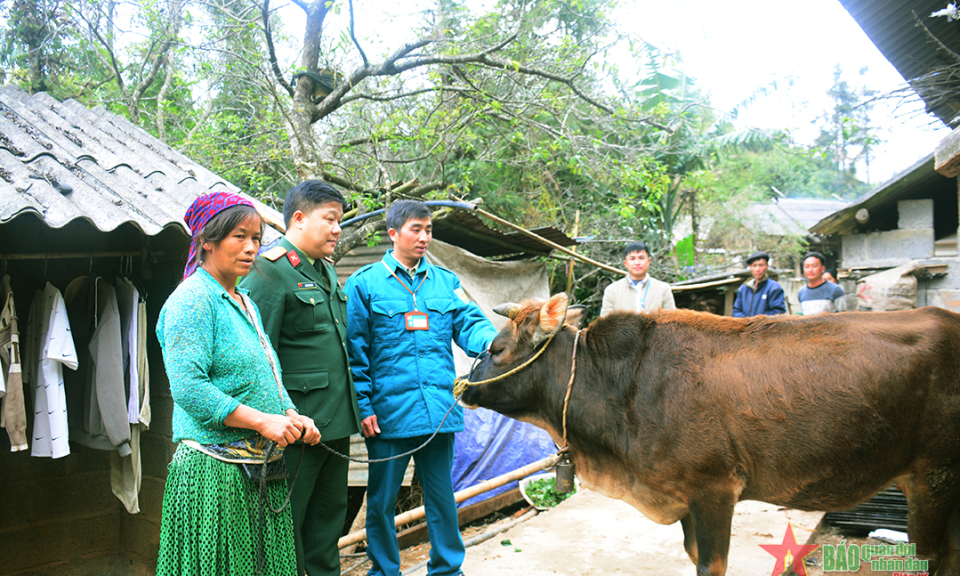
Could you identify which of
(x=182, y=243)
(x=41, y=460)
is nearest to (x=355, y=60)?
(x=182, y=243)

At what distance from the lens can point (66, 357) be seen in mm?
3609

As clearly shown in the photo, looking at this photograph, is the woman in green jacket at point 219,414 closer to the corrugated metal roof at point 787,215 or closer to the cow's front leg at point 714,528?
the cow's front leg at point 714,528

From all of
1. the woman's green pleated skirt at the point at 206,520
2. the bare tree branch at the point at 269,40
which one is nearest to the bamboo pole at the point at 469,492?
the woman's green pleated skirt at the point at 206,520

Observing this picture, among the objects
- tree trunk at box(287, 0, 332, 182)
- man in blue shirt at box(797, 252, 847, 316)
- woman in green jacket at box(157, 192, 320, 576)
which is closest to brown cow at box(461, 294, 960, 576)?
woman in green jacket at box(157, 192, 320, 576)

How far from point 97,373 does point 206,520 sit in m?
2.19

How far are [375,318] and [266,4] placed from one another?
5067mm

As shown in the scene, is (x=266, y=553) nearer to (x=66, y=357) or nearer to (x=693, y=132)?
(x=66, y=357)

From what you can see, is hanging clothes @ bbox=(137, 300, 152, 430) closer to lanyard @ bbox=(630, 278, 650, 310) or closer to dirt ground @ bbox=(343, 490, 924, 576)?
dirt ground @ bbox=(343, 490, 924, 576)

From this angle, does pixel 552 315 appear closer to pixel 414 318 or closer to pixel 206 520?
pixel 414 318

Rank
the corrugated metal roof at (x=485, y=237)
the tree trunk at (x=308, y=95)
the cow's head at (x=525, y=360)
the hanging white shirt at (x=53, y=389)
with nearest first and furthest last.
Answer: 1. the cow's head at (x=525, y=360)
2. the hanging white shirt at (x=53, y=389)
3. the tree trunk at (x=308, y=95)
4. the corrugated metal roof at (x=485, y=237)

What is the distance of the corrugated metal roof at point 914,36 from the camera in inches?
217

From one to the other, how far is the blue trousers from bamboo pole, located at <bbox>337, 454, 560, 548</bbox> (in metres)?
0.33

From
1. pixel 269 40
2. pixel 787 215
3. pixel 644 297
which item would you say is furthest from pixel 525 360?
pixel 787 215

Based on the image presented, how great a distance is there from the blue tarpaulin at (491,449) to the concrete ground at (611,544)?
1.33 m
